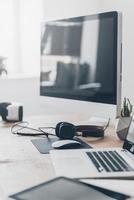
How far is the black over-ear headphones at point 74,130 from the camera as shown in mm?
1540

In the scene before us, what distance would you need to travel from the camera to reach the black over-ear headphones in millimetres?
1540

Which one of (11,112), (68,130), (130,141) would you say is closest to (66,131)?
→ (68,130)

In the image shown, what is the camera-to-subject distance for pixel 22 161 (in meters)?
1.24

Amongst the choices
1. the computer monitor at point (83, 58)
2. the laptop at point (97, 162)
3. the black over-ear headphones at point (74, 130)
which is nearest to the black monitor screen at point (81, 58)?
the computer monitor at point (83, 58)

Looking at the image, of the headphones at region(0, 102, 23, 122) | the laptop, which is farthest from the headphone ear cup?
the headphones at region(0, 102, 23, 122)

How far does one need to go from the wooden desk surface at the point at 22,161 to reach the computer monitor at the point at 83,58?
20cm

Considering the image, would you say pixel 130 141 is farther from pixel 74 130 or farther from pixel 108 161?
pixel 74 130

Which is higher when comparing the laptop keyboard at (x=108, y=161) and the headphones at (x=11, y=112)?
the headphones at (x=11, y=112)

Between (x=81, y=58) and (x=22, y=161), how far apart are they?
690mm

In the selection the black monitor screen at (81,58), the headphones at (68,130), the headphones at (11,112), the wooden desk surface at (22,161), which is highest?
the black monitor screen at (81,58)

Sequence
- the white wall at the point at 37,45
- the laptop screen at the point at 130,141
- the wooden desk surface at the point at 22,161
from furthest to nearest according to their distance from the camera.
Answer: the white wall at the point at 37,45 < the laptop screen at the point at 130,141 < the wooden desk surface at the point at 22,161

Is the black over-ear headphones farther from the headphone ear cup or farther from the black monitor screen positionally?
the black monitor screen

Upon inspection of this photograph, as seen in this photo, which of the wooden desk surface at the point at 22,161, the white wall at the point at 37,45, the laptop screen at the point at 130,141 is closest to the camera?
the wooden desk surface at the point at 22,161

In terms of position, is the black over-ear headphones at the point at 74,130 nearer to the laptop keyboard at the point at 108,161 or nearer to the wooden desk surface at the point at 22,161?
the wooden desk surface at the point at 22,161
